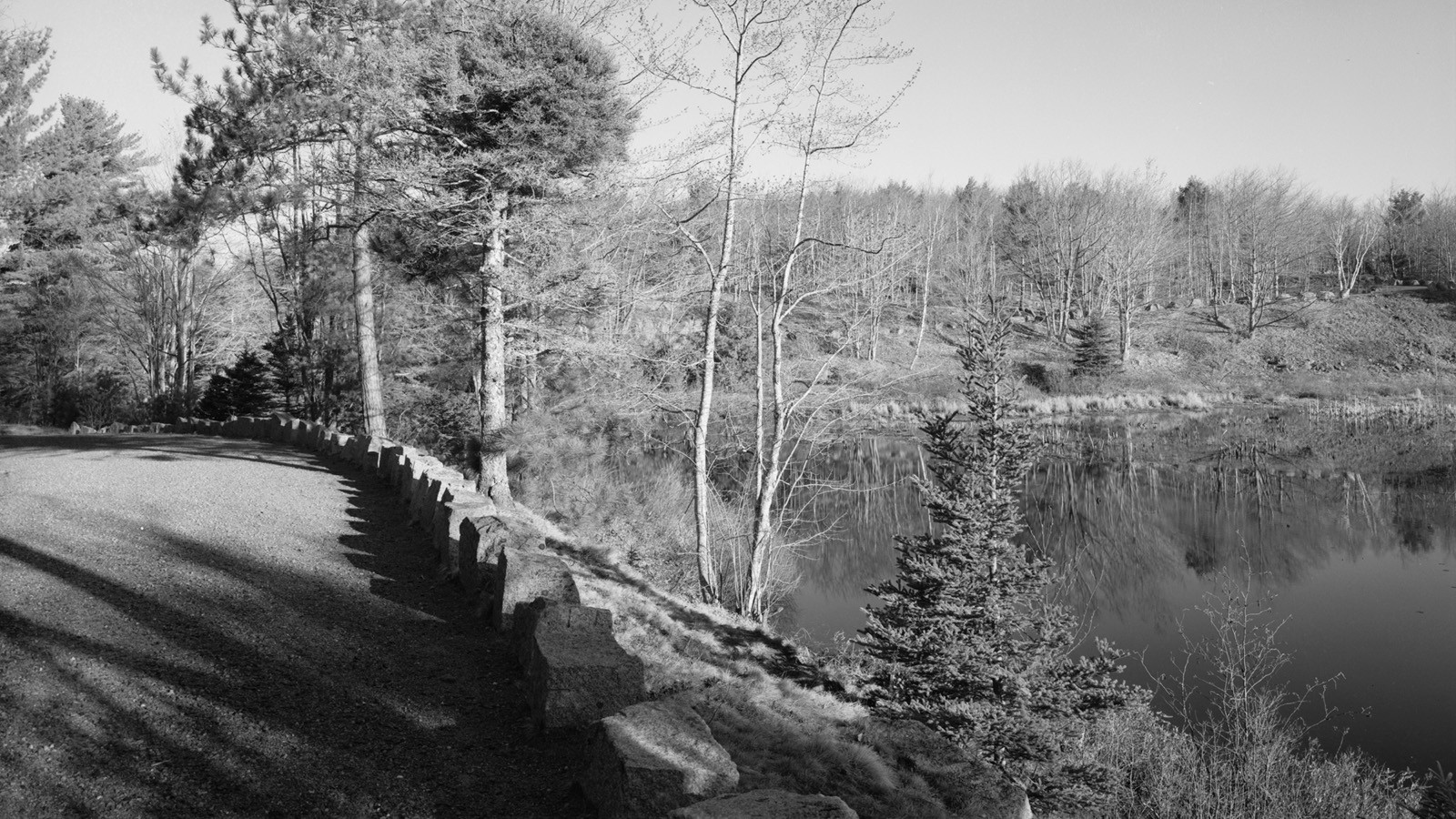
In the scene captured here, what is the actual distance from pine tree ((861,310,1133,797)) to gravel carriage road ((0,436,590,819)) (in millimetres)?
5166

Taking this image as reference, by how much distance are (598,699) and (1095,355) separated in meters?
43.9

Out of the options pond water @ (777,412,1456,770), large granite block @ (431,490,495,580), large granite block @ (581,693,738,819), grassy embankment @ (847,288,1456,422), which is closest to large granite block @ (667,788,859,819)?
large granite block @ (581,693,738,819)

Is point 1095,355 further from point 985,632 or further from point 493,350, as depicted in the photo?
point 985,632

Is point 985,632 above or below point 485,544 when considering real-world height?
below

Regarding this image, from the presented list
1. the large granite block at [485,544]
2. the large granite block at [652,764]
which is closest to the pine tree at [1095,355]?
the large granite block at [485,544]

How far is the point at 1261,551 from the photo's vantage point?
18266mm

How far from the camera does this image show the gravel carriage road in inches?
142

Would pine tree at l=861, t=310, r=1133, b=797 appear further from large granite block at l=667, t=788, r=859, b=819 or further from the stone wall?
large granite block at l=667, t=788, r=859, b=819

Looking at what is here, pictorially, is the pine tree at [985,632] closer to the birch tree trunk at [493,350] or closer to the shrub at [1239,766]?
the shrub at [1239,766]

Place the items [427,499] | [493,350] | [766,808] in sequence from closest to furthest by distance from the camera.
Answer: [766,808] < [427,499] < [493,350]

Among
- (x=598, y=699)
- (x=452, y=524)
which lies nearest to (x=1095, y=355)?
(x=452, y=524)

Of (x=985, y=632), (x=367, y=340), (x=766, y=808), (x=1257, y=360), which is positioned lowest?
(x=985, y=632)

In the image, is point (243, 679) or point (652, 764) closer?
point (652, 764)

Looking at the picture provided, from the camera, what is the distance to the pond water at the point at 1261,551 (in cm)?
1255
